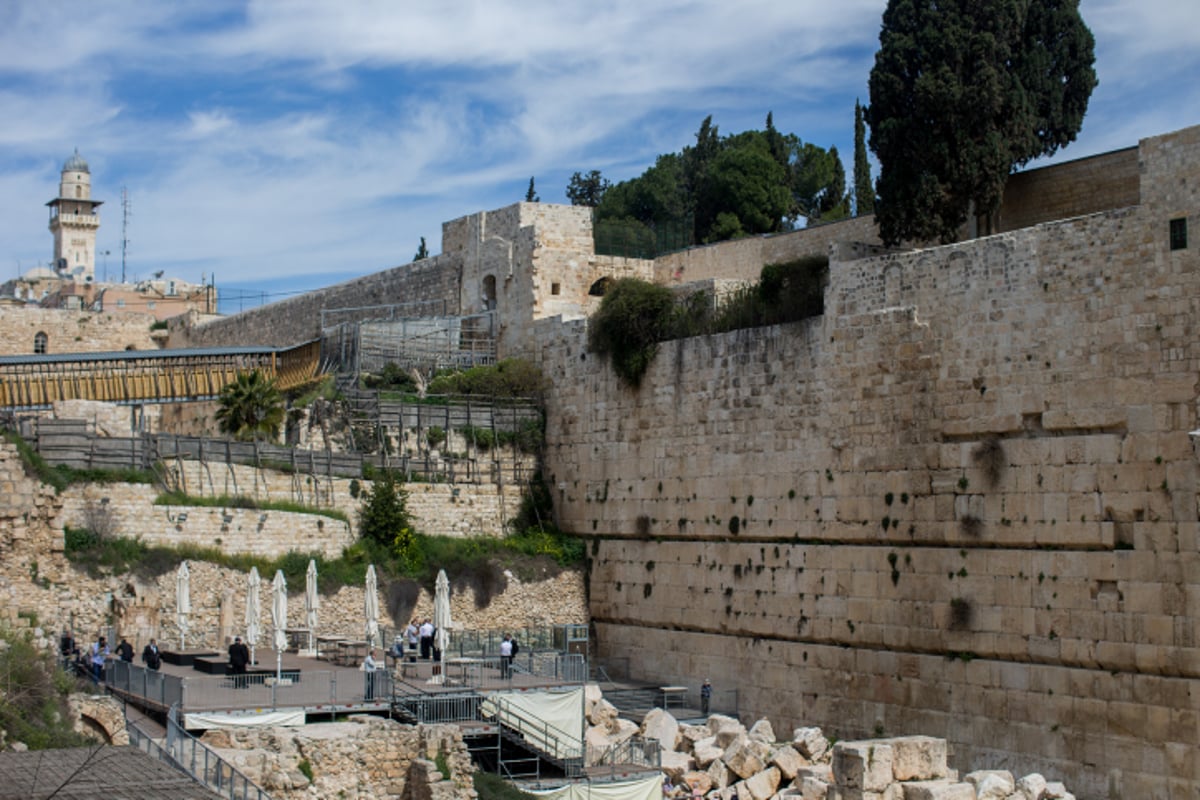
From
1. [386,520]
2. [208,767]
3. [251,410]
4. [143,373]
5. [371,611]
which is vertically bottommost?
[208,767]

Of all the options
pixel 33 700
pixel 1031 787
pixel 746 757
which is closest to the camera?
pixel 33 700

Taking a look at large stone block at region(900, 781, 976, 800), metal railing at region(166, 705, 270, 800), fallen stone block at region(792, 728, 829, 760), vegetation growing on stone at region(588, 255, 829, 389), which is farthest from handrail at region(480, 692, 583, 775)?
vegetation growing on stone at region(588, 255, 829, 389)

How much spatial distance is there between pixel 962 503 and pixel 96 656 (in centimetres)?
1213

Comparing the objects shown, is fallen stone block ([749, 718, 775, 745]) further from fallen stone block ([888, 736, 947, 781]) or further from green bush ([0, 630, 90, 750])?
green bush ([0, 630, 90, 750])

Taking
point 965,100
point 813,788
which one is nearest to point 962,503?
point 813,788

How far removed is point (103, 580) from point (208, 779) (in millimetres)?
9408

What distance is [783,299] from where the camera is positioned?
25.5 meters

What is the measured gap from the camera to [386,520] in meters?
28.0

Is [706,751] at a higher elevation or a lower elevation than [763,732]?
lower

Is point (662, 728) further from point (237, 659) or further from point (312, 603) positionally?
point (237, 659)

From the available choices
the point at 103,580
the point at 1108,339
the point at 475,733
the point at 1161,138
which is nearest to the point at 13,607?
the point at 103,580

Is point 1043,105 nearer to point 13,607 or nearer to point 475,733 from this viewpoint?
point 475,733

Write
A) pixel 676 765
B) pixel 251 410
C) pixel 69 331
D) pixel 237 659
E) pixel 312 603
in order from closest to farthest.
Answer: pixel 237 659 → pixel 676 765 → pixel 312 603 → pixel 251 410 → pixel 69 331

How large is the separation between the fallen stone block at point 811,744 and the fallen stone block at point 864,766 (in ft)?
6.96
